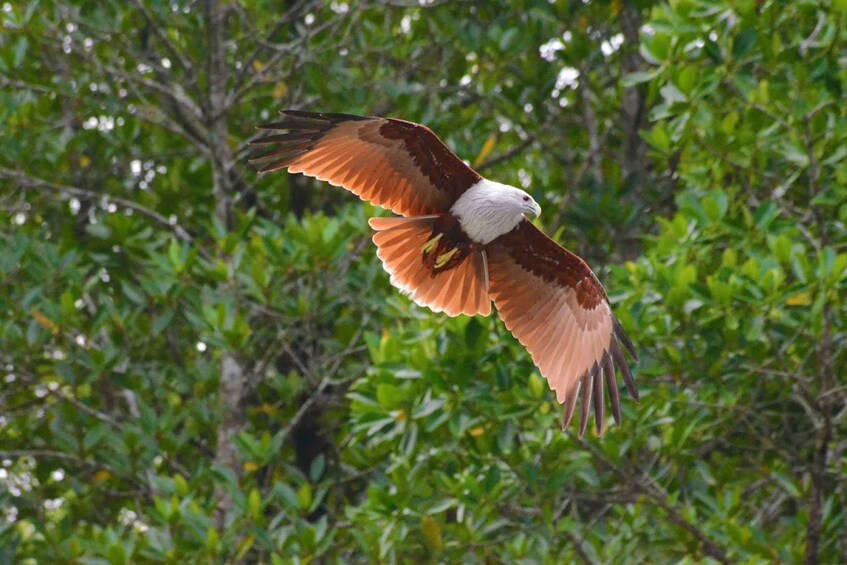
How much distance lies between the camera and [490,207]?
546 cm

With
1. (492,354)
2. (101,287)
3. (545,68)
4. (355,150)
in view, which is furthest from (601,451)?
(101,287)

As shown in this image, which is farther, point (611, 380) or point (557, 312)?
point (557, 312)

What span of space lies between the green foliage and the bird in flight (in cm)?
26

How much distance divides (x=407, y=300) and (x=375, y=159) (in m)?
1.19

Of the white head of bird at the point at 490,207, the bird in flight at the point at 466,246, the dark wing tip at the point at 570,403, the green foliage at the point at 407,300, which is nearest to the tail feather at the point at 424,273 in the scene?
the bird in flight at the point at 466,246

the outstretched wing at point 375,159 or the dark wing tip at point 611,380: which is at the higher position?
the outstretched wing at point 375,159

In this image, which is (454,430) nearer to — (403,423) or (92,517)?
(403,423)

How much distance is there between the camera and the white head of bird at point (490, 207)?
5465 millimetres

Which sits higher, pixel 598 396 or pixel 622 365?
pixel 622 365

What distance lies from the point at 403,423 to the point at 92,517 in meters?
2.60

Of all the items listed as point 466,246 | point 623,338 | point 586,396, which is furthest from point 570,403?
point 466,246

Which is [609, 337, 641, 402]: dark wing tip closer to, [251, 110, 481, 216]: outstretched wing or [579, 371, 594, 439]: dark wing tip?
[579, 371, 594, 439]: dark wing tip

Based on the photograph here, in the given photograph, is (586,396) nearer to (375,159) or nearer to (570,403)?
(570,403)

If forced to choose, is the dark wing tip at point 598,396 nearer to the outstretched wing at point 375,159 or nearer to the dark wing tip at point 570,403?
the dark wing tip at point 570,403
